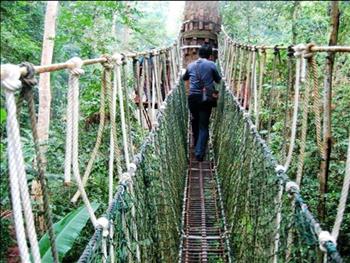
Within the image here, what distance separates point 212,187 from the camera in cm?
354

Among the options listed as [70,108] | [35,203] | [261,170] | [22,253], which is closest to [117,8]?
[35,203]

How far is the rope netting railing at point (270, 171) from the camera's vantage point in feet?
4.11

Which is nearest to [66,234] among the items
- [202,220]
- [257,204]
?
[257,204]

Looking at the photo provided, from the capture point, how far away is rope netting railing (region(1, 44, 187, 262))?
0.75 m

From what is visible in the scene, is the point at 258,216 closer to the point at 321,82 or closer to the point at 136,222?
the point at 136,222

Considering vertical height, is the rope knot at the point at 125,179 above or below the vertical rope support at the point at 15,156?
below

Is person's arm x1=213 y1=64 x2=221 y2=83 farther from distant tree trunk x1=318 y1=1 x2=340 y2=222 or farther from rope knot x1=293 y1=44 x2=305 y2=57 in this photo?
rope knot x1=293 y1=44 x2=305 y2=57

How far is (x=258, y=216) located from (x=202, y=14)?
4383mm

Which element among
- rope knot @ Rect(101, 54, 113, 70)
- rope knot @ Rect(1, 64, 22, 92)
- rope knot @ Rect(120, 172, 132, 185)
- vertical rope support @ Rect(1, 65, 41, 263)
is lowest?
rope knot @ Rect(120, 172, 132, 185)

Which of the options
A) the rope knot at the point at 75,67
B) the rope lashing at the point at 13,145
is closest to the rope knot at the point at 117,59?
the rope knot at the point at 75,67

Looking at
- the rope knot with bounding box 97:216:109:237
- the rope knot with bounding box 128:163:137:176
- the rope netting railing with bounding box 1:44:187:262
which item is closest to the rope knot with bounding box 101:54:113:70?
the rope netting railing with bounding box 1:44:187:262

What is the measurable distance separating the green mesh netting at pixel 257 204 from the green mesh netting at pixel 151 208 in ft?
1.13

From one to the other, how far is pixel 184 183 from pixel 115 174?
677mm

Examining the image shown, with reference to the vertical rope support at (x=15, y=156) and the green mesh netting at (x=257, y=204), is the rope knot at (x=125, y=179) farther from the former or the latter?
the vertical rope support at (x=15, y=156)
